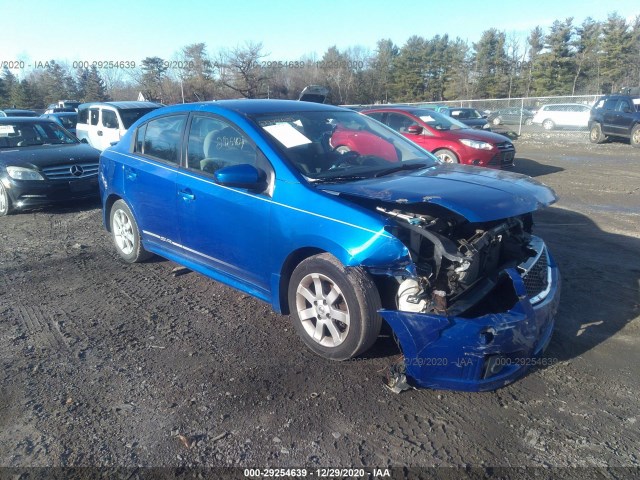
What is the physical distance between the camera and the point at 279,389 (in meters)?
3.23

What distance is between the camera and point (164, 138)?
486cm

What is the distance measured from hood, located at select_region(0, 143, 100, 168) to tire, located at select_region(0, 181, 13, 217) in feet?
1.45

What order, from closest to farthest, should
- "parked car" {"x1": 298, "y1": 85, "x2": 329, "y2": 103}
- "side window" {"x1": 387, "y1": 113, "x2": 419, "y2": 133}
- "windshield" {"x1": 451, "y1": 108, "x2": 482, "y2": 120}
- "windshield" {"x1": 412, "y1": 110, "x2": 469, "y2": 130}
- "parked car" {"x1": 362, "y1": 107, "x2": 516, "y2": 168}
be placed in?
"parked car" {"x1": 362, "y1": 107, "x2": 516, "y2": 168} < "parked car" {"x1": 298, "y1": 85, "x2": 329, "y2": 103} < "windshield" {"x1": 412, "y1": 110, "x2": 469, "y2": 130} < "side window" {"x1": 387, "y1": 113, "x2": 419, "y2": 133} < "windshield" {"x1": 451, "y1": 108, "x2": 482, "y2": 120}

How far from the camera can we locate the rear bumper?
7.89 m

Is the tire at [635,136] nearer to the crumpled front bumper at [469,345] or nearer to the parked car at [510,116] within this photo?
the parked car at [510,116]

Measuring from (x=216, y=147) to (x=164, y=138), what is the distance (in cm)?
85

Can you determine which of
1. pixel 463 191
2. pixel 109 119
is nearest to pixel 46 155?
pixel 109 119

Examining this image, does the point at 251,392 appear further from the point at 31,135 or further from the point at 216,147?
the point at 31,135

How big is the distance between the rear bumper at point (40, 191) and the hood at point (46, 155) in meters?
0.30

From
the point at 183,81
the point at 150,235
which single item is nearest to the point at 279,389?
the point at 150,235

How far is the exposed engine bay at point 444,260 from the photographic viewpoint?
10.1 feet

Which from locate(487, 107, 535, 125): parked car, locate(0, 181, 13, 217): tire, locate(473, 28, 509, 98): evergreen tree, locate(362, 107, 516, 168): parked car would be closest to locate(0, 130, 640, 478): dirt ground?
locate(0, 181, 13, 217): tire

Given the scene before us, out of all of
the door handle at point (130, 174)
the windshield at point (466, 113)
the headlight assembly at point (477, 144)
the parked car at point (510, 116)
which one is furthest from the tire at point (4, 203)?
the parked car at point (510, 116)

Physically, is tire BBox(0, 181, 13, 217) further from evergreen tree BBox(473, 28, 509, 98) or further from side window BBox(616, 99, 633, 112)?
evergreen tree BBox(473, 28, 509, 98)
